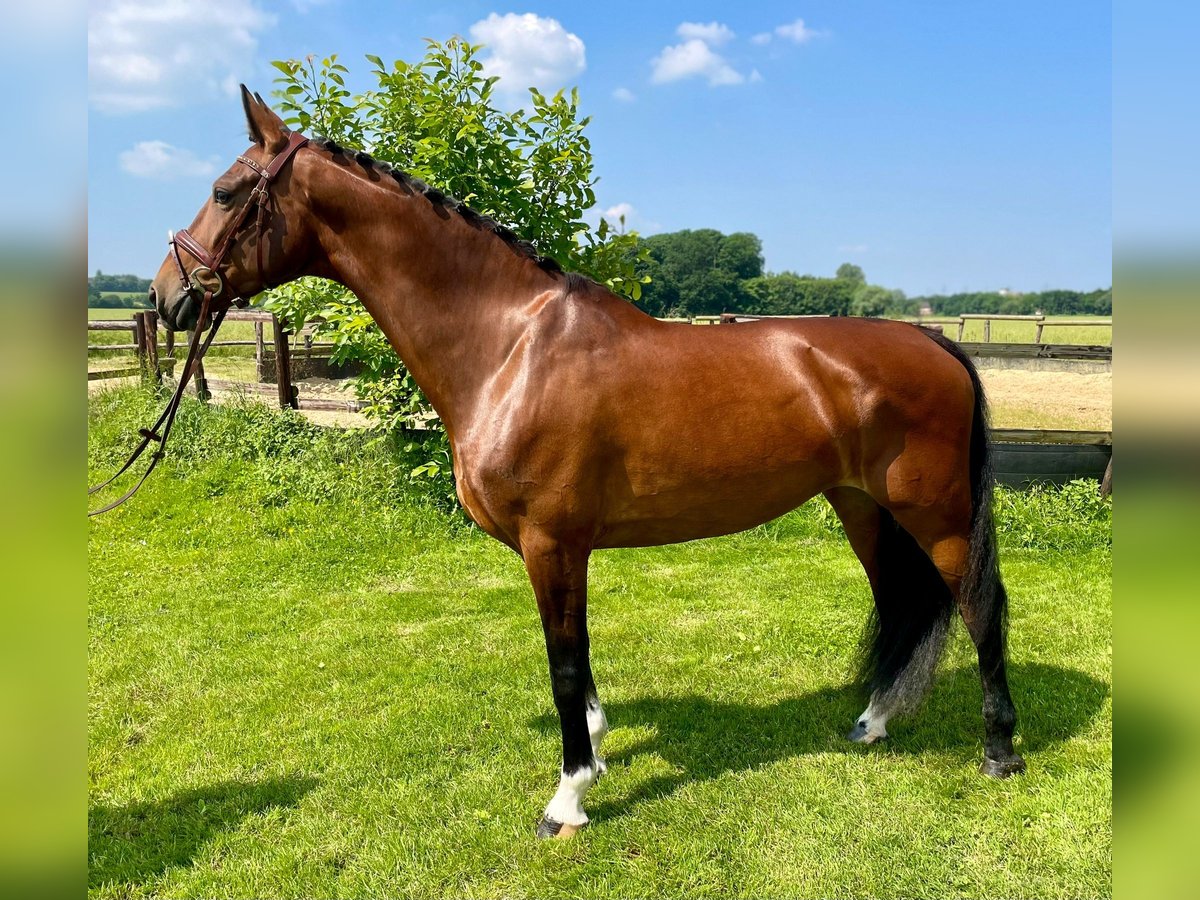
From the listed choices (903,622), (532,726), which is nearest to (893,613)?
(903,622)

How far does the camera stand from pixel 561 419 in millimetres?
2662

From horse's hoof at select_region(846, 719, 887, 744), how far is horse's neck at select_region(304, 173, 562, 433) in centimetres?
247

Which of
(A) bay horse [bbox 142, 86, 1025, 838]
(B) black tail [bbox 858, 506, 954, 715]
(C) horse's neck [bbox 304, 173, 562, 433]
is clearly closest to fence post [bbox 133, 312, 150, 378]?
(A) bay horse [bbox 142, 86, 1025, 838]

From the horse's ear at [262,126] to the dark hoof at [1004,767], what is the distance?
12.9 ft

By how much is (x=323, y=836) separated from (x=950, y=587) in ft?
9.41

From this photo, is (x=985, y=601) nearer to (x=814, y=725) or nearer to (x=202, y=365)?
(x=814, y=725)

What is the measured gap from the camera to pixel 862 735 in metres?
3.49

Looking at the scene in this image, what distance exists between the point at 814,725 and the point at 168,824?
9.80 feet

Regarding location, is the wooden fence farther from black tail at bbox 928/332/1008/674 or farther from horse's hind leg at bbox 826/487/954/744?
black tail at bbox 928/332/1008/674

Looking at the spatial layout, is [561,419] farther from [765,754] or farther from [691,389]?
[765,754]

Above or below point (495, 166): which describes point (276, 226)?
below

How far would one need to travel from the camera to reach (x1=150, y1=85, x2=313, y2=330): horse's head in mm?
2525
